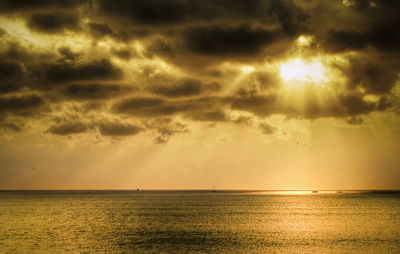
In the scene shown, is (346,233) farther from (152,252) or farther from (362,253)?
(152,252)

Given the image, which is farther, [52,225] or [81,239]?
[52,225]

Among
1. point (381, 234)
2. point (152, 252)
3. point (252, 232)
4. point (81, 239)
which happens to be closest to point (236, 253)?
point (152, 252)

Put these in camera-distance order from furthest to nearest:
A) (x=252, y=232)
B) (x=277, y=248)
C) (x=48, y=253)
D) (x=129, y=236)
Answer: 1. (x=252, y=232)
2. (x=129, y=236)
3. (x=277, y=248)
4. (x=48, y=253)

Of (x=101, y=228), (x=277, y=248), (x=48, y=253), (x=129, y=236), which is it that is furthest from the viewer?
(x=101, y=228)

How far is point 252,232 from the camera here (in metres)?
87.1

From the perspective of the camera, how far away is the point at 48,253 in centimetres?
6169

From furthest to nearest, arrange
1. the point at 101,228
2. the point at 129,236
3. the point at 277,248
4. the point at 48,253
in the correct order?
the point at 101,228
the point at 129,236
the point at 277,248
the point at 48,253

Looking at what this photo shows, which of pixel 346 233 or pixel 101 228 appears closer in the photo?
pixel 346 233

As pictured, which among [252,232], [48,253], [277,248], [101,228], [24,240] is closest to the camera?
[48,253]

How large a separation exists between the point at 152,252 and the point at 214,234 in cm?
2309

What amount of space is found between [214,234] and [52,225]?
42.6 m

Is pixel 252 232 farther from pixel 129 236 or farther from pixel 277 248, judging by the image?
pixel 129 236

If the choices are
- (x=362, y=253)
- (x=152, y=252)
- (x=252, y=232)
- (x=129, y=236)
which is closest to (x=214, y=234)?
(x=252, y=232)

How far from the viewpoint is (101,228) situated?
9294 centimetres
